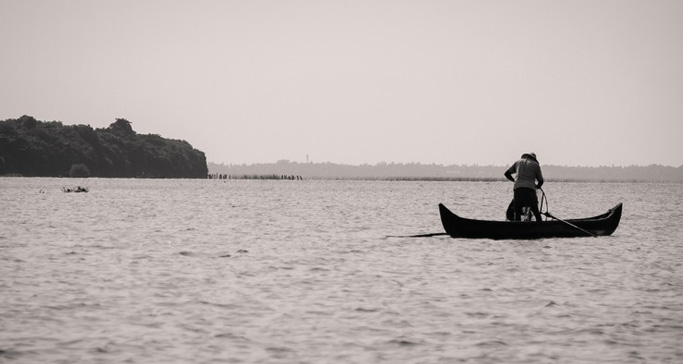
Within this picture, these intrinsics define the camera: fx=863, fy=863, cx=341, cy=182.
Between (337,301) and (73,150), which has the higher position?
(73,150)

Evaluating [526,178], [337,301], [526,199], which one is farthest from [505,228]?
[337,301]

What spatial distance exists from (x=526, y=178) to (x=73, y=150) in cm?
15990

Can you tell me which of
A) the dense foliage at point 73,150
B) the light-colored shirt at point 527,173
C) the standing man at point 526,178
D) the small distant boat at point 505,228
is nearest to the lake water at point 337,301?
the small distant boat at point 505,228

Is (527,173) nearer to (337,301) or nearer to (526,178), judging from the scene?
(526,178)

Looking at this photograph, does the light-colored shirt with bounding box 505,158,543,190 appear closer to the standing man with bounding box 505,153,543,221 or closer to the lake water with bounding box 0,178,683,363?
the standing man with bounding box 505,153,543,221

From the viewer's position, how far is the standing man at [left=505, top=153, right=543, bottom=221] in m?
25.4

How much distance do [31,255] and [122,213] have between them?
1003 inches

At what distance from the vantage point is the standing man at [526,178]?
83.2ft

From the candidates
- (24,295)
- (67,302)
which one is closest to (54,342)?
(67,302)

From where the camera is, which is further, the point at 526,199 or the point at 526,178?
the point at 526,199

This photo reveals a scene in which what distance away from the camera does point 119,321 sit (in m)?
12.9

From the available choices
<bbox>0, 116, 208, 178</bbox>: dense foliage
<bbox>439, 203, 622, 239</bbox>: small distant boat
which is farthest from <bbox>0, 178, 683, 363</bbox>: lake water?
<bbox>0, 116, 208, 178</bbox>: dense foliage

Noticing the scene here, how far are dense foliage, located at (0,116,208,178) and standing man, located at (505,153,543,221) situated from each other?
5788 inches

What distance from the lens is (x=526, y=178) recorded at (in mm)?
25422
